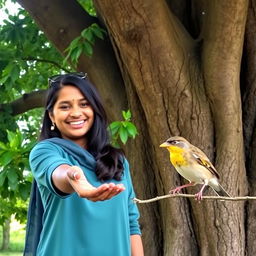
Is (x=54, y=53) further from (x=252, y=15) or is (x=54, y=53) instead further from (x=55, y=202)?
(x=55, y=202)

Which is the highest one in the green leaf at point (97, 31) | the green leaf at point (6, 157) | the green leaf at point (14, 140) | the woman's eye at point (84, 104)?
the green leaf at point (97, 31)

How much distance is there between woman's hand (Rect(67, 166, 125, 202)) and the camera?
1383 mm

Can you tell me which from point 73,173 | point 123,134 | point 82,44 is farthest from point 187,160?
point 82,44

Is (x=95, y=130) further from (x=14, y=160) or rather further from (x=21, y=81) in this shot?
(x=21, y=81)

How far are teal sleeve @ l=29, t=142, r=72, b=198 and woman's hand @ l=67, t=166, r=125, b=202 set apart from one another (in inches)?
8.6

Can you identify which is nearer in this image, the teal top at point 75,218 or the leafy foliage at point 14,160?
the teal top at point 75,218

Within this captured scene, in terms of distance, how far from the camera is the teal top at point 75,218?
6.34 feet

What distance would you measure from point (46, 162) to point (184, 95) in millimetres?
2525

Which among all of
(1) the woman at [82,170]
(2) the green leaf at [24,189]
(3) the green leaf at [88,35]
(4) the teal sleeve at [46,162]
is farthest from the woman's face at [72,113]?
(3) the green leaf at [88,35]

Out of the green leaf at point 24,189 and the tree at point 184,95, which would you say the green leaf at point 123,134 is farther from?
the green leaf at point 24,189

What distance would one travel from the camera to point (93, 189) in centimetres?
140

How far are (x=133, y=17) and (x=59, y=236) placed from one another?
2092 millimetres

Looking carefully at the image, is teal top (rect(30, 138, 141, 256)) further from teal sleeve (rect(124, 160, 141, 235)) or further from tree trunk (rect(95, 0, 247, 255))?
tree trunk (rect(95, 0, 247, 255))

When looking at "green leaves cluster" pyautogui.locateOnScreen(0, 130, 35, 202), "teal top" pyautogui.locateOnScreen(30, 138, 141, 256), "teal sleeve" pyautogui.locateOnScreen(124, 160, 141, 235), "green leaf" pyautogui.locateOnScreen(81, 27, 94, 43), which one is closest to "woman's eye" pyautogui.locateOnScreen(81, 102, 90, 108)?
"teal top" pyautogui.locateOnScreen(30, 138, 141, 256)
